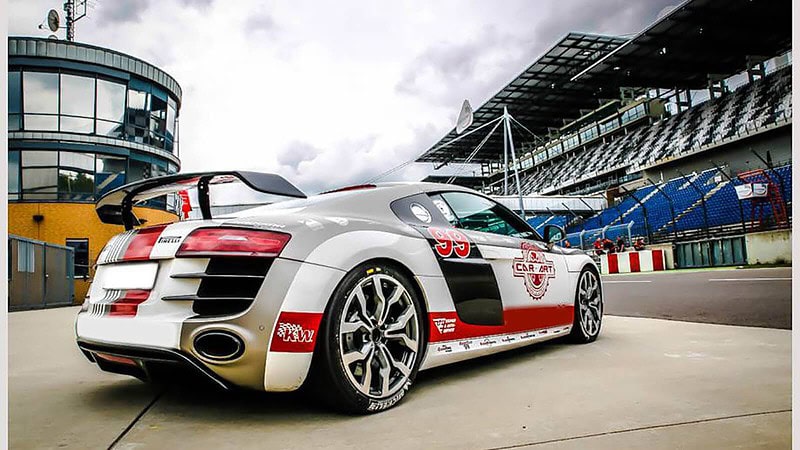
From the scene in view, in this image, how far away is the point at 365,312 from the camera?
2424 millimetres

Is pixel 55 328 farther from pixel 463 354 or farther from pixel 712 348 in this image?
pixel 712 348

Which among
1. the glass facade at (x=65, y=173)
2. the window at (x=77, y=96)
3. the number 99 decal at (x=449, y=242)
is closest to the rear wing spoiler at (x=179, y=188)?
the number 99 decal at (x=449, y=242)

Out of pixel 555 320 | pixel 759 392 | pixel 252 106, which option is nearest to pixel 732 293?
pixel 555 320

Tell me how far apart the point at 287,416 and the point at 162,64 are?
187 centimetres

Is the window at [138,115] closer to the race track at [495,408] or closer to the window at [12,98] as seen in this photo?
the window at [12,98]

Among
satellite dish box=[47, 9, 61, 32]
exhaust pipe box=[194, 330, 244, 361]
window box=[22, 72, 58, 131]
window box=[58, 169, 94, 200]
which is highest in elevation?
window box=[22, 72, 58, 131]

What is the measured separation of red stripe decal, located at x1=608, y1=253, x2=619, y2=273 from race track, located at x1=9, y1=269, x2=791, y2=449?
19004 millimetres

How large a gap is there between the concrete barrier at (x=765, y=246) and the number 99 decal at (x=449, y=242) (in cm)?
1577

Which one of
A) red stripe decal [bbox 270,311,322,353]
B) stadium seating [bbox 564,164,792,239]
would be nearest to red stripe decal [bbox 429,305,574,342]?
red stripe decal [bbox 270,311,322,353]

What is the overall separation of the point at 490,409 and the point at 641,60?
1342 inches

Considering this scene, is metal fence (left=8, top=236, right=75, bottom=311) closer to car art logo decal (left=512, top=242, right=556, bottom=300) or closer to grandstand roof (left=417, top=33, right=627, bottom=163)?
car art logo decal (left=512, top=242, right=556, bottom=300)

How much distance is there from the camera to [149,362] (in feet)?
7.30

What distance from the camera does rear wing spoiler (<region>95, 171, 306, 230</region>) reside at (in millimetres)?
2164

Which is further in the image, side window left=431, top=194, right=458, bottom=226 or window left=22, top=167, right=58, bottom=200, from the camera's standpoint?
window left=22, top=167, right=58, bottom=200
